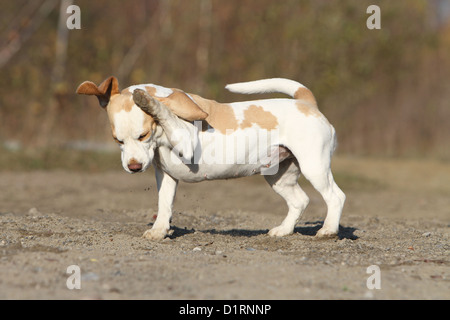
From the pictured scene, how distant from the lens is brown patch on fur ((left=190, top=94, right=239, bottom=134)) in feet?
16.9

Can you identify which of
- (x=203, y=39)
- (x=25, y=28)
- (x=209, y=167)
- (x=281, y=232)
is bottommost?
(x=281, y=232)

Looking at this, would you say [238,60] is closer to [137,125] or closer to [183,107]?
[183,107]

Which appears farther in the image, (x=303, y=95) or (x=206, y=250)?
(x=303, y=95)

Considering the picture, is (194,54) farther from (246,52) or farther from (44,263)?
(44,263)

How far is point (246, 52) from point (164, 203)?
10847mm

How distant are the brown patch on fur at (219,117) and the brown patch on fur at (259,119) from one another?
9 centimetres

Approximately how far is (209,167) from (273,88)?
1.15 meters

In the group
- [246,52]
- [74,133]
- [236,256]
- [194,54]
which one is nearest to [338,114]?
[246,52]

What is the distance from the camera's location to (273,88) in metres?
5.79

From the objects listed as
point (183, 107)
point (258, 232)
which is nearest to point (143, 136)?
point (183, 107)

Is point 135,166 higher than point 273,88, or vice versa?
point 273,88

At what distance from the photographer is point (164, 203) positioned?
5332 mm

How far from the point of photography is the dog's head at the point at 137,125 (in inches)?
Result: 186
